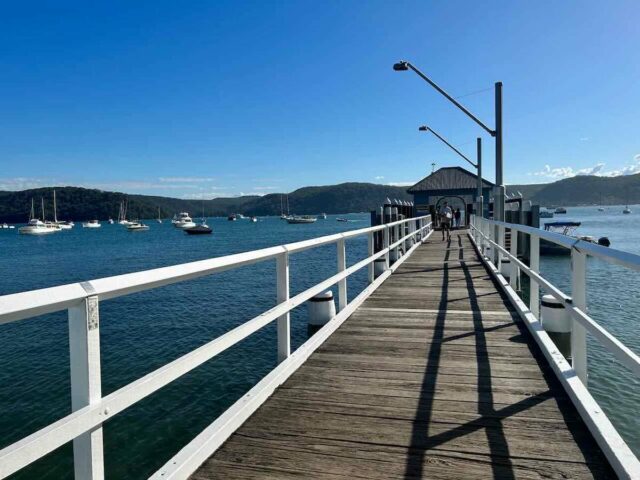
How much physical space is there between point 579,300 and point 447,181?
3691 centimetres

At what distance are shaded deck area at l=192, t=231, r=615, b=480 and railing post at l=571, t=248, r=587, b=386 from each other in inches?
10.1

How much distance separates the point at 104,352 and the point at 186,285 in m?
10.4

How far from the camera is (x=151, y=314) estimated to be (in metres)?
14.9

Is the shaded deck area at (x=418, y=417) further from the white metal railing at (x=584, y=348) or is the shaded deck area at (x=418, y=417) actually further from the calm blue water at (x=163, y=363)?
the calm blue water at (x=163, y=363)

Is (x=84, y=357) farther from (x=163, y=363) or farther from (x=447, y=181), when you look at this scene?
(x=447, y=181)

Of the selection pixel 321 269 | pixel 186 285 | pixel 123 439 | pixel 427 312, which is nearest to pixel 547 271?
pixel 321 269

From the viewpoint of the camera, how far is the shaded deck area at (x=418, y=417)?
2555 millimetres

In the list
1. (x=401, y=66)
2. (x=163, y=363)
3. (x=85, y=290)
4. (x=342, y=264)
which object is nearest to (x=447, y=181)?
(x=401, y=66)

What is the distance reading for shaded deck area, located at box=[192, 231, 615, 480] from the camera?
2555mm

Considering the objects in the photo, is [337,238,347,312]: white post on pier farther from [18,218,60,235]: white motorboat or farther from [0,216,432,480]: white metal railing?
[18,218,60,235]: white motorboat

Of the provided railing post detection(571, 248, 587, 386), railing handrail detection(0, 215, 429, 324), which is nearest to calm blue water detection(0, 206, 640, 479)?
railing post detection(571, 248, 587, 386)

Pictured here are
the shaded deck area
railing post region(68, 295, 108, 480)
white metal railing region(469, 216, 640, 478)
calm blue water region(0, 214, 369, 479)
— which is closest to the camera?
railing post region(68, 295, 108, 480)

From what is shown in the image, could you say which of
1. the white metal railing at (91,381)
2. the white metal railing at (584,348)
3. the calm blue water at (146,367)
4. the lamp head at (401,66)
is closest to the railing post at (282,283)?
the white metal railing at (91,381)

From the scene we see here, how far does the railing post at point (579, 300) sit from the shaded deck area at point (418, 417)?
0.84 ft
